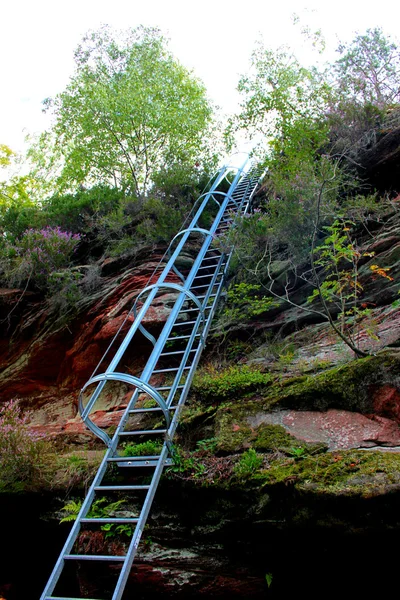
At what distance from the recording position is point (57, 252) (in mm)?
9367

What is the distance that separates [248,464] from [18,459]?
283 centimetres

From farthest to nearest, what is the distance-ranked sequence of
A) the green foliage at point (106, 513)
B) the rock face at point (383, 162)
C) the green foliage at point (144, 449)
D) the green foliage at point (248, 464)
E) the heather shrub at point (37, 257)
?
the heather shrub at point (37, 257) < the rock face at point (383, 162) < the green foliage at point (144, 449) < the green foliage at point (106, 513) < the green foliage at point (248, 464)

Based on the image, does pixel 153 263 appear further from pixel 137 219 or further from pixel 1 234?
pixel 1 234

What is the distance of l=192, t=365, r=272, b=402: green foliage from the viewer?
208 inches

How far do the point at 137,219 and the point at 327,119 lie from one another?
453cm

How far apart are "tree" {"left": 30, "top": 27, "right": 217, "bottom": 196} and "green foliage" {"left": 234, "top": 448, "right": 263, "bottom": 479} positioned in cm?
851

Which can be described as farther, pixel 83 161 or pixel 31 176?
pixel 31 176

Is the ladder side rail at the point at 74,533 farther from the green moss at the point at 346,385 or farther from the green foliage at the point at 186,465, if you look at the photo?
the green moss at the point at 346,385

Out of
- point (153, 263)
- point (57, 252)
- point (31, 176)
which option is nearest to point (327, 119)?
point (153, 263)

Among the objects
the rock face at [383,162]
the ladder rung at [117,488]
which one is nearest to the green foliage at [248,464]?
the ladder rung at [117,488]

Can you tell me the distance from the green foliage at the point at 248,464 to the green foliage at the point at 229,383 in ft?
3.88

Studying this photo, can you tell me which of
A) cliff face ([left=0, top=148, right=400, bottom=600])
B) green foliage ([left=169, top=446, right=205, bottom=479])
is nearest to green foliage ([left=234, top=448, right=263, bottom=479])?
cliff face ([left=0, top=148, right=400, bottom=600])

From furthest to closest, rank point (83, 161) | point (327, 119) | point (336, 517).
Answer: point (83, 161)
point (327, 119)
point (336, 517)

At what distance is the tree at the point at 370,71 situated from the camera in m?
8.73
